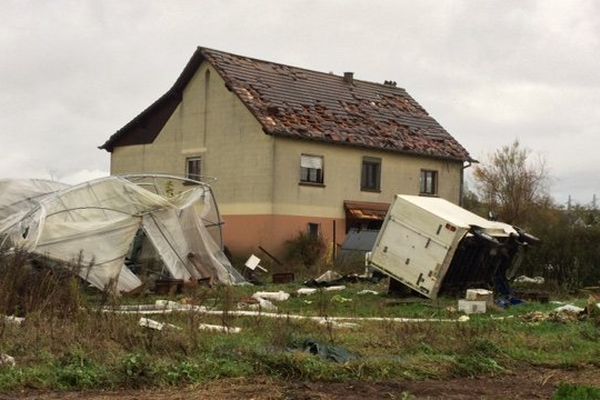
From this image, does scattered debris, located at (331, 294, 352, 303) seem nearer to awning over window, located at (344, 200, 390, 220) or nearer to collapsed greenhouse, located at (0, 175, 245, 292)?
collapsed greenhouse, located at (0, 175, 245, 292)

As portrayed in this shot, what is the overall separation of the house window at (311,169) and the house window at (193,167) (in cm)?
456

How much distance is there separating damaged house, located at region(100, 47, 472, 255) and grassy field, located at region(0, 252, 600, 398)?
61.3ft

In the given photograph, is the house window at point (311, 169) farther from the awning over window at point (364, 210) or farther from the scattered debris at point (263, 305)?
the scattered debris at point (263, 305)

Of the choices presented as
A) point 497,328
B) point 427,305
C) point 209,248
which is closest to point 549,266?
point 427,305

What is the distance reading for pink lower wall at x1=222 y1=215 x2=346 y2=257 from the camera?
3159 centimetres

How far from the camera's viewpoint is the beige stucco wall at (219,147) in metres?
32.0

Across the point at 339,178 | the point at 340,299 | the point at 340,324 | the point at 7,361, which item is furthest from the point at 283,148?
the point at 7,361

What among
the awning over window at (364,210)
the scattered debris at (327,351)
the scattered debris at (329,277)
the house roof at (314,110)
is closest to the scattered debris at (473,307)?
the scattered debris at (327,351)

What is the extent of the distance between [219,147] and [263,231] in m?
4.38

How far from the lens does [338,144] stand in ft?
111

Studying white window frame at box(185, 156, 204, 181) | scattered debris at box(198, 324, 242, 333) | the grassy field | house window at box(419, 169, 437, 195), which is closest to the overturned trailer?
the grassy field

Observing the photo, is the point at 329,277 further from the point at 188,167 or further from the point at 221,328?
the point at 188,167

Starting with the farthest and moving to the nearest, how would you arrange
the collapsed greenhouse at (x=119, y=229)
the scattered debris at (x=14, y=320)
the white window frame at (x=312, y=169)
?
the white window frame at (x=312, y=169), the collapsed greenhouse at (x=119, y=229), the scattered debris at (x=14, y=320)

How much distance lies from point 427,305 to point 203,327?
6.74 metres
